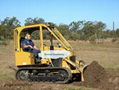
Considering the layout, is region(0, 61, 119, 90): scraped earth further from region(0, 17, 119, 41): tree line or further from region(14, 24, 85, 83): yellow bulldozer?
region(0, 17, 119, 41): tree line

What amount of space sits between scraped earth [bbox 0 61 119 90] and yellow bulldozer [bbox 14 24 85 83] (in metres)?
0.32

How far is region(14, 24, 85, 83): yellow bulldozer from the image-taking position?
11.0 metres

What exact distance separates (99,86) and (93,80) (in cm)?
71

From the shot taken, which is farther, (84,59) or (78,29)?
(78,29)

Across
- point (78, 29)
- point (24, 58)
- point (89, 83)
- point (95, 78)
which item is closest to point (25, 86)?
point (24, 58)

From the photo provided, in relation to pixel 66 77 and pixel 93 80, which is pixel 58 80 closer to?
pixel 66 77

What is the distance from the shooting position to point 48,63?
1135 centimetres

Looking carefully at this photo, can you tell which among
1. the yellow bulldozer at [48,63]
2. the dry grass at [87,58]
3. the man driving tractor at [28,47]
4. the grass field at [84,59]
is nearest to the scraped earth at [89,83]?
the yellow bulldozer at [48,63]

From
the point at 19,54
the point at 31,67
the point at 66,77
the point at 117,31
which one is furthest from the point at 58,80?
the point at 117,31

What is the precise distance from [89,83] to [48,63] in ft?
5.95

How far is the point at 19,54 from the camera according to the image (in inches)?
460

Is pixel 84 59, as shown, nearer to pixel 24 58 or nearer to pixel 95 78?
pixel 24 58

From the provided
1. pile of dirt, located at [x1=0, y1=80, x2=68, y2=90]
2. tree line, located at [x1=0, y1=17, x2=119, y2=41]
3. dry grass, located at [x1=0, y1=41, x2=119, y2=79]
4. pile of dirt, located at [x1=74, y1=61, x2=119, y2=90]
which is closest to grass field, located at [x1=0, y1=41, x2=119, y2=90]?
dry grass, located at [x1=0, y1=41, x2=119, y2=79]

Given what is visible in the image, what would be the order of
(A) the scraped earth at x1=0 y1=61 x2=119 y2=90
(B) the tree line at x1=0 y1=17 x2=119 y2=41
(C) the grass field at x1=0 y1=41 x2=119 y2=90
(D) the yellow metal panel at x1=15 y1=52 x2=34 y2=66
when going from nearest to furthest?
1. (A) the scraped earth at x1=0 y1=61 x2=119 y2=90
2. (D) the yellow metal panel at x1=15 y1=52 x2=34 y2=66
3. (C) the grass field at x1=0 y1=41 x2=119 y2=90
4. (B) the tree line at x1=0 y1=17 x2=119 y2=41
